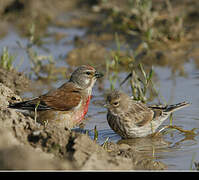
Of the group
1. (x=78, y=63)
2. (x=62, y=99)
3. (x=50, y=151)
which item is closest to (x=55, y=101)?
(x=62, y=99)

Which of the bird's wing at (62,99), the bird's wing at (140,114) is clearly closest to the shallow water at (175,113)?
the bird's wing at (140,114)

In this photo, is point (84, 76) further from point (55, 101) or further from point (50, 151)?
point (50, 151)

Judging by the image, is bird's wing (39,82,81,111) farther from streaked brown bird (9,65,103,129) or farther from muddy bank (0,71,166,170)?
muddy bank (0,71,166,170)

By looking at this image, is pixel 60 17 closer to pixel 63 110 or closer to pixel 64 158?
pixel 63 110

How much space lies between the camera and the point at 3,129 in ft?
15.8

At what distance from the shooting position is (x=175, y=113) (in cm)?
783

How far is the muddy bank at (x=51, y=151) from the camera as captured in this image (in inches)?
160

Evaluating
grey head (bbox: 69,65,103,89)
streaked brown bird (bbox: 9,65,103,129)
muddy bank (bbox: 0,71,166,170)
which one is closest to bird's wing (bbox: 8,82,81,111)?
streaked brown bird (bbox: 9,65,103,129)

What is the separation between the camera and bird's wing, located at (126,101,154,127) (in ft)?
23.0

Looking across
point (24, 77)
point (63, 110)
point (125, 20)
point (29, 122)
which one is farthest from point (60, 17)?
point (29, 122)

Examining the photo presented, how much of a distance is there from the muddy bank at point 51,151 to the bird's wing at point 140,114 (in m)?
1.25

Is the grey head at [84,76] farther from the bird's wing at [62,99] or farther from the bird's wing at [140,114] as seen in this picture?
the bird's wing at [140,114]

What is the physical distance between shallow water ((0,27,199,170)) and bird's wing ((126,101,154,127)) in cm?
35

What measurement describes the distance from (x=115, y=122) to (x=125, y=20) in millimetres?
4918
